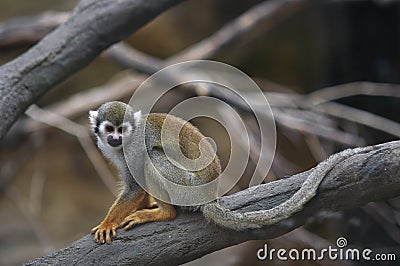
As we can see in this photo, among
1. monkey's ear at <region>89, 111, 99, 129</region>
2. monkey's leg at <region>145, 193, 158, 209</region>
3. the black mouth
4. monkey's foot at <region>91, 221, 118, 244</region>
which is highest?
monkey's ear at <region>89, 111, 99, 129</region>

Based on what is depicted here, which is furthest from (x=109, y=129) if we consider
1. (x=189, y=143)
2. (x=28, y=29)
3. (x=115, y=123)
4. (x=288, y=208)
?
(x=28, y=29)

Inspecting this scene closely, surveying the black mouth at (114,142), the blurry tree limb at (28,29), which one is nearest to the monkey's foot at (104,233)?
the black mouth at (114,142)

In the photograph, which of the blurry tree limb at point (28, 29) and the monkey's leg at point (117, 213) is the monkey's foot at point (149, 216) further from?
the blurry tree limb at point (28, 29)

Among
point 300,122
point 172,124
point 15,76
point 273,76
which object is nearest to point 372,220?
point 300,122

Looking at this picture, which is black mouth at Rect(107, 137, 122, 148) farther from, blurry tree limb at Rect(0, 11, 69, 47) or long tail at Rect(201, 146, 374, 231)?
blurry tree limb at Rect(0, 11, 69, 47)

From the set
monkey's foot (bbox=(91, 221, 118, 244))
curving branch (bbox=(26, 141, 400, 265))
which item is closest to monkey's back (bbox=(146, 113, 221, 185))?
curving branch (bbox=(26, 141, 400, 265))

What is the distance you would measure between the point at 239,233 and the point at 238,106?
2.13m

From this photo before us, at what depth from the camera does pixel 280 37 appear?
21.1ft

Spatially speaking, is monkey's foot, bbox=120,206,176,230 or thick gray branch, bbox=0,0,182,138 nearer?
monkey's foot, bbox=120,206,176,230

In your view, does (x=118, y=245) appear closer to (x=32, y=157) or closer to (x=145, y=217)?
(x=145, y=217)

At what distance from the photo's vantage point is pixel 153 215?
8.35 feet

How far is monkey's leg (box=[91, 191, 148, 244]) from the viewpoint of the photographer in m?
2.52

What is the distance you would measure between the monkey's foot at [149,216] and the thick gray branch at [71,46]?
2.94ft

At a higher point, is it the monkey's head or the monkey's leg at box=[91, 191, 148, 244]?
the monkey's head
